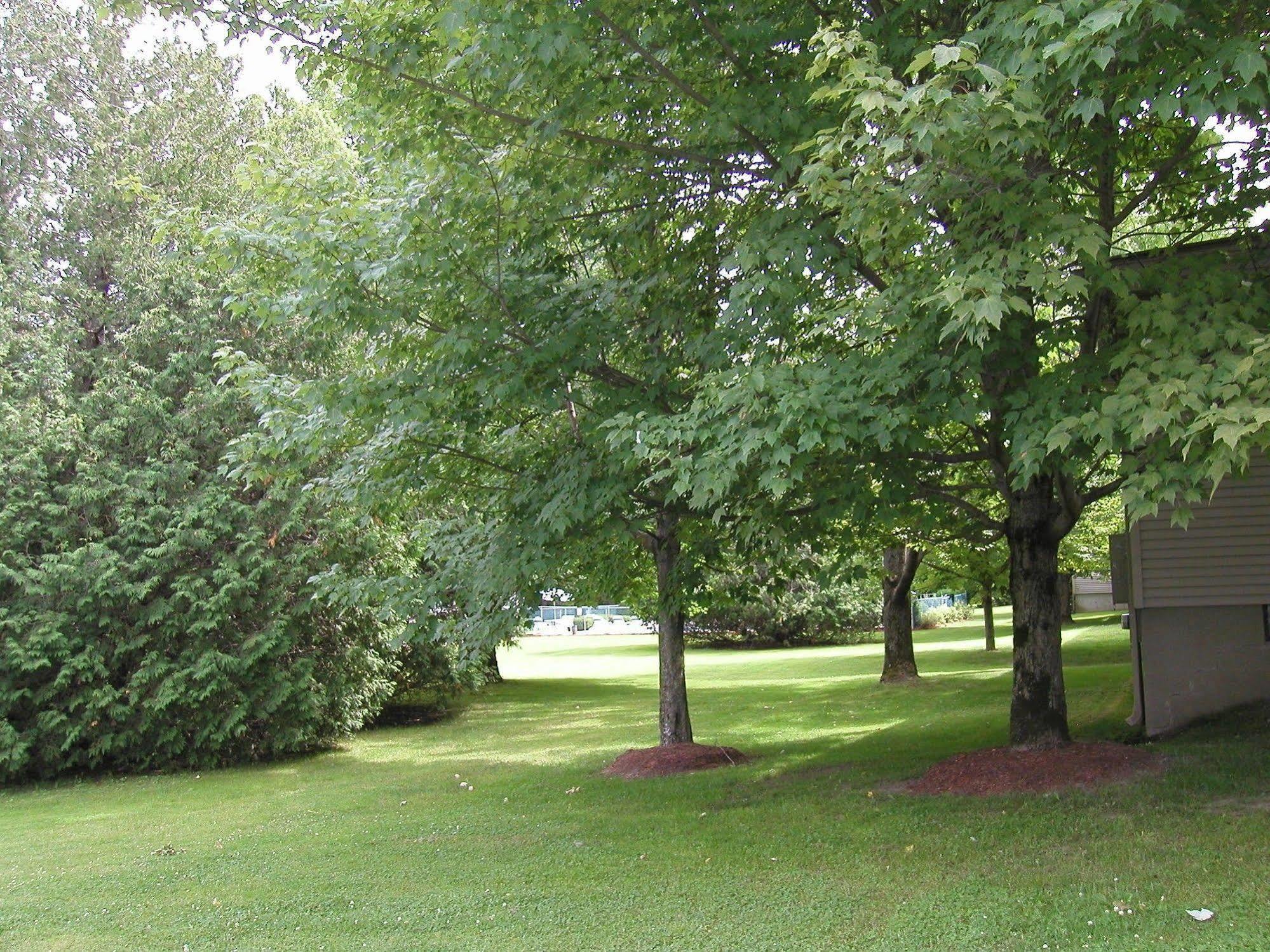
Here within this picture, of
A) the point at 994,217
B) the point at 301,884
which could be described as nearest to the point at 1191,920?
the point at 994,217

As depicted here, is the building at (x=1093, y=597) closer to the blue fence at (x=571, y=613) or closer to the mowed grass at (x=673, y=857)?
the blue fence at (x=571, y=613)

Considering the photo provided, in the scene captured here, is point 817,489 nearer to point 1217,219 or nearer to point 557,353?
point 557,353

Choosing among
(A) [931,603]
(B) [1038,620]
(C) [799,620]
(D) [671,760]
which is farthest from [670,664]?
(A) [931,603]

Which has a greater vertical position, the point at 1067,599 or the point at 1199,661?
the point at 1199,661

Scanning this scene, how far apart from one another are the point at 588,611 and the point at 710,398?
176 feet

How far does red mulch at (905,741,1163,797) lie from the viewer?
329 inches

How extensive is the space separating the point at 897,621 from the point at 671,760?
10.1 m

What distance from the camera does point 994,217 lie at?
20.5 ft

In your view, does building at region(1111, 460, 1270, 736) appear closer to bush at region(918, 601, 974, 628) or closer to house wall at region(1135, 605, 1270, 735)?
house wall at region(1135, 605, 1270, 735)

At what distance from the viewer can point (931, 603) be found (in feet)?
168

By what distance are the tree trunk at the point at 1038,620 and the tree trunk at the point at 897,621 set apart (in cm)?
1116

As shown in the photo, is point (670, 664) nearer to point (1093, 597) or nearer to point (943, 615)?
point (943, 615)

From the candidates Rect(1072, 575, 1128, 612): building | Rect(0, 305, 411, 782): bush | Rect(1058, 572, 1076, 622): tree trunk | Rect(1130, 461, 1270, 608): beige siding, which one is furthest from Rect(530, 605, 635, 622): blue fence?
Rect(1130, 461, 1270, 608): beige siding

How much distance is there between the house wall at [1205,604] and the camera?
33.5ft
